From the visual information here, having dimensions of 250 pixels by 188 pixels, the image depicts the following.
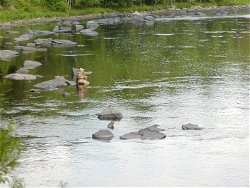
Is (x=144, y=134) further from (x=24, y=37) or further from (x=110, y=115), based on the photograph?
(x=24, y=37)

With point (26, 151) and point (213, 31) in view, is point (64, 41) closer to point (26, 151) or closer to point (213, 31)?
point (213, 31)

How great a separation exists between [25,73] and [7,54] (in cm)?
→ 995

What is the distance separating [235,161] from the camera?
82.7 feet

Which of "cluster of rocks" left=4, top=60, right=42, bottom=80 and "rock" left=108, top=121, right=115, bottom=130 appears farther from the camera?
"cluster of rocks" left=4, top=60, right=42, bottom=80

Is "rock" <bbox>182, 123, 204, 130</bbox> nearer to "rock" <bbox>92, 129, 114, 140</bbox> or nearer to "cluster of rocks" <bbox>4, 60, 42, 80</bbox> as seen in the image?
"rock" <bbox>92, 129, 114, 140</bbox>

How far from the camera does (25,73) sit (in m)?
44.3

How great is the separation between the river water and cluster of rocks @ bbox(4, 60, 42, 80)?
3.08 ft

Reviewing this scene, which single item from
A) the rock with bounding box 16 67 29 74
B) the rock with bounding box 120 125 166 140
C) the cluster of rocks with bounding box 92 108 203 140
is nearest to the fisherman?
the rock with bounding box 16 67 29 74

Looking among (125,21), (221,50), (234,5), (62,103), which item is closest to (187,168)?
(62,103)

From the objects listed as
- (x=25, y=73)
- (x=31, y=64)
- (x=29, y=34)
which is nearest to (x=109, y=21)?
(x=29, y=34)

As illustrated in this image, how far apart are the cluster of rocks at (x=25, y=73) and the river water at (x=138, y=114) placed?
0.94m

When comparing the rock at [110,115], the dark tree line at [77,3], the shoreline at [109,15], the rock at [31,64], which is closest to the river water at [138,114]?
the rock at [110,115]

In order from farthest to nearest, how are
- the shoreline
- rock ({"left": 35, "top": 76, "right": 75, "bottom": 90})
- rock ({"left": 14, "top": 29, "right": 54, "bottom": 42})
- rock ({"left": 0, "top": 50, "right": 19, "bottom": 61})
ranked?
the shoreline → rock ({"left": 14, "top": 29, "right": 54, "bottom": 42}) → rock ({"left": 0, "top": 50, "right": 19, "bottom": 61}) → rock ({"left": 35, "top": 76, "right": 75, "bottom": 90})

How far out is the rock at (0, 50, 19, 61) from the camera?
171ft
